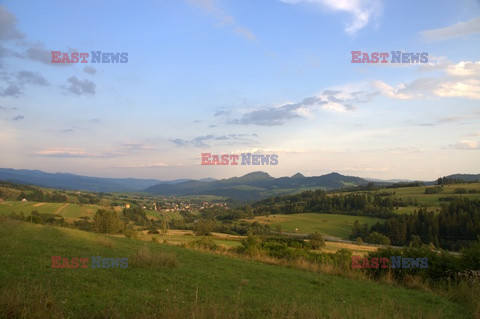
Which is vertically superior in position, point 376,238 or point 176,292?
point 176,292

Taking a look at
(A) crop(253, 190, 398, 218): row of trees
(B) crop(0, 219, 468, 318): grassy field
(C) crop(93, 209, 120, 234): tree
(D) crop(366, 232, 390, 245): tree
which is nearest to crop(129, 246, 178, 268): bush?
(B) crop(0, 219, 468, 318): grassy field

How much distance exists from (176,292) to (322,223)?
2826 inches

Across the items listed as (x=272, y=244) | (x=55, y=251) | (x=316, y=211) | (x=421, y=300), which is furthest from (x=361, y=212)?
(x=55, y=251)

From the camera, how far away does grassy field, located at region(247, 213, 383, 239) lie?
6848cm

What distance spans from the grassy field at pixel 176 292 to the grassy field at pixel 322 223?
56.2 meters

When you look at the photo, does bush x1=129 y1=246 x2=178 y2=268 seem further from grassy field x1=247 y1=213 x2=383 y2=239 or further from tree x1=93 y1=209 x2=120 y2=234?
grassy field x1=247 y1=213 x2=383 y2=239

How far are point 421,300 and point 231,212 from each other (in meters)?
87.4

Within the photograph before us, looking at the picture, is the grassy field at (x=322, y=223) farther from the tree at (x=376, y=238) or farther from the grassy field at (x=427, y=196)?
the grassy field at (x=427, y=196)

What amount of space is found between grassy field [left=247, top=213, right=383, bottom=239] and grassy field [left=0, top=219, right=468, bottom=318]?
56165 millimetres

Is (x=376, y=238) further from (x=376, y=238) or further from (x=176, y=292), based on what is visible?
(x=176, y=292)

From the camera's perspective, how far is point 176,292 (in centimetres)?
816

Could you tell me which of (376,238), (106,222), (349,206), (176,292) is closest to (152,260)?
(176,292)

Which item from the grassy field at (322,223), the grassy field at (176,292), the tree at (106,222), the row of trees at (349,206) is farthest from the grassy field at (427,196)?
the grassy field at (176,292)

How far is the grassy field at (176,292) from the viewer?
544 centimetres
